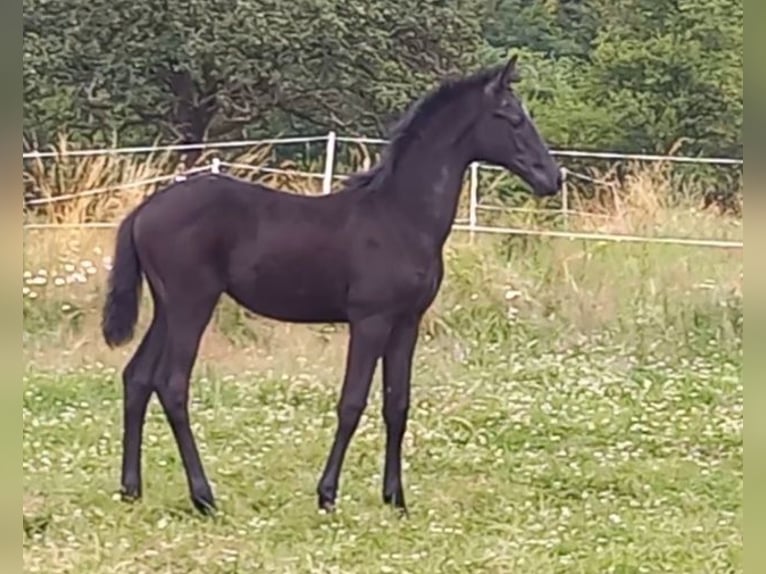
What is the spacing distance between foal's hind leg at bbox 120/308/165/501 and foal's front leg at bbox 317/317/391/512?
0.48 m

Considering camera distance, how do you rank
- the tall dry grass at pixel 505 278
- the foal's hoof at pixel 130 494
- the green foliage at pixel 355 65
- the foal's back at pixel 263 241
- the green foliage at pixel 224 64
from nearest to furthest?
the foal's back at pixel 263 241 → the foal's hoof at pixel 130 494 → the tall dry grass at pixel 505 278 → the green foliage at pixel 355 65 → the green foliage at pixel 224 64

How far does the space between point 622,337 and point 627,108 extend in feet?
10.7

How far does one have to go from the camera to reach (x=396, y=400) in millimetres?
3133

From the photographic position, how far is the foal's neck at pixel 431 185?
3.03 metres

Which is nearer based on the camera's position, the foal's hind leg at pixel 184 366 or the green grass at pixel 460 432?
the green grass at pixel 460 432

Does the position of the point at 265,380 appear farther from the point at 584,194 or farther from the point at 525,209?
the point at 584,194

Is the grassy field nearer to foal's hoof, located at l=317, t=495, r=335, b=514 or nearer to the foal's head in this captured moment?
foal's hoof, located at l=317, t=495, r=335, b=514

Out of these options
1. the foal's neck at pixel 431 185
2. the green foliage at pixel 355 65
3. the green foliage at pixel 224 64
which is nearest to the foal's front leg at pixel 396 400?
the foal's neck at pixel 431 185

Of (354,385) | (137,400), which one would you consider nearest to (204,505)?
(137,400)

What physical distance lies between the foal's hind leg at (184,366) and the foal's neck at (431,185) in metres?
0.53

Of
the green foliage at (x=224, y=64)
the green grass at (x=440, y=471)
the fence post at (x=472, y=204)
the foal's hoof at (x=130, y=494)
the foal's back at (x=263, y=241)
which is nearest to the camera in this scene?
the green grass at (x=440, y=471)

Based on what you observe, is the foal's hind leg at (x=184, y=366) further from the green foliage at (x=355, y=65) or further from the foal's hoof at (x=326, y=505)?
the green foliage at (x=355, y=65)

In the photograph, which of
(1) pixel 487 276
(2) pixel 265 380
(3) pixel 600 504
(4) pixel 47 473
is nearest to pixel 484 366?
(1) pixel 487 276

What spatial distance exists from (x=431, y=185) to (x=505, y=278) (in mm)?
2080
